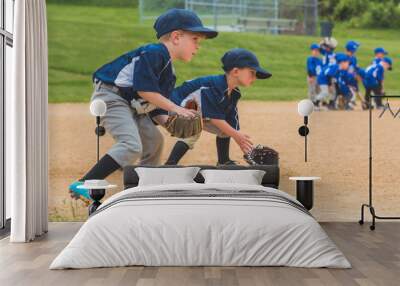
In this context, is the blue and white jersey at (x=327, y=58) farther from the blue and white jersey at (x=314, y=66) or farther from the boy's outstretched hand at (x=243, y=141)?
the boy's outstretched hand at (x=243, y=141)

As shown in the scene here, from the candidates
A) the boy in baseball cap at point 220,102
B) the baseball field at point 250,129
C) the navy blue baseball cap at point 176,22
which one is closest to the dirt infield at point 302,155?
the baseball field at point 250,129

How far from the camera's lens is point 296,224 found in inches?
196

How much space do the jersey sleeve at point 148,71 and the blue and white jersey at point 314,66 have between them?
5.96ft

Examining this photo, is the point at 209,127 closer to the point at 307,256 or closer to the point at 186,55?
the point at 186,55

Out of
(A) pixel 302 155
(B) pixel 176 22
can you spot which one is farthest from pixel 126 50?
(A) pixel 302 155

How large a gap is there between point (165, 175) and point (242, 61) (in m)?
1.86

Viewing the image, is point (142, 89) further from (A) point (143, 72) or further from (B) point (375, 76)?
(B) point (375, 76)

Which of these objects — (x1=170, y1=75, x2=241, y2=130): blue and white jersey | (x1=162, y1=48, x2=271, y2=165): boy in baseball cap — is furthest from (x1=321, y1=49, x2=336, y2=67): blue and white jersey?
(x1=170, y1=75, x2=241, y2=130): blue and white jersey

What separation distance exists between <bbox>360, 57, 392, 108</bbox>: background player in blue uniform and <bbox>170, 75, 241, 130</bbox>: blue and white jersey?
1.65m

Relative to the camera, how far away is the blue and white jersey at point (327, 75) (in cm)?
809

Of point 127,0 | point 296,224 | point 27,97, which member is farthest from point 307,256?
point 127,0

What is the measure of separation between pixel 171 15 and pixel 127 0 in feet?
2.20

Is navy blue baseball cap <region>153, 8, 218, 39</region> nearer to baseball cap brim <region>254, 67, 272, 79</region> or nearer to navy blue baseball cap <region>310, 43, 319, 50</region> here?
baseball cap brim <region>254, 67, 272, 79</region>

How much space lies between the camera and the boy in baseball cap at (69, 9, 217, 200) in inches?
303
